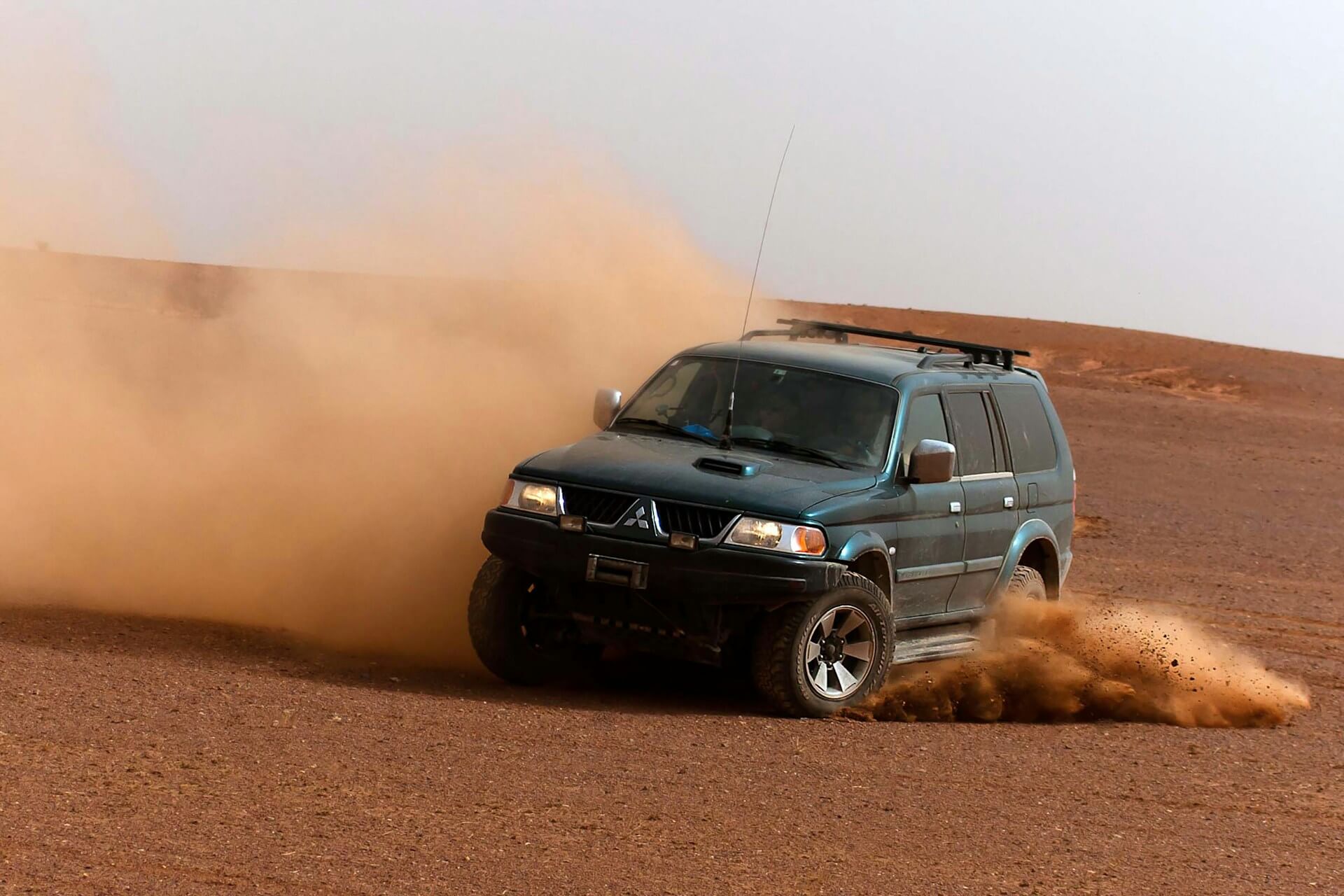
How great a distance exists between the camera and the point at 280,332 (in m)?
14.4

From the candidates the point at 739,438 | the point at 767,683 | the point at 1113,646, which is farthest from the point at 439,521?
the point at 1113,646

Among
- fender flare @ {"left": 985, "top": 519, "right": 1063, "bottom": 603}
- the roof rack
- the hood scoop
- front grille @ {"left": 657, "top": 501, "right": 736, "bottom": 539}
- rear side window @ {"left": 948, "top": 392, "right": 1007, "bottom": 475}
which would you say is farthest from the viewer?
A: the roof rack

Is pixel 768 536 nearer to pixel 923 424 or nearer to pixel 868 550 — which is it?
pixel 868 550

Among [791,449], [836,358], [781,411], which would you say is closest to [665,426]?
[781,411]

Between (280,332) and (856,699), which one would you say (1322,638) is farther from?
(280,332)

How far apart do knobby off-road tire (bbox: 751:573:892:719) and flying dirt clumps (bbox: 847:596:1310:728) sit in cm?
25

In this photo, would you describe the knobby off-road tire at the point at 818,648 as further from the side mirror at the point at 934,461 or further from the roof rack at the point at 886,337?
the roof rack at the point at 886,337

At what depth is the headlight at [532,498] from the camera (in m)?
8.26

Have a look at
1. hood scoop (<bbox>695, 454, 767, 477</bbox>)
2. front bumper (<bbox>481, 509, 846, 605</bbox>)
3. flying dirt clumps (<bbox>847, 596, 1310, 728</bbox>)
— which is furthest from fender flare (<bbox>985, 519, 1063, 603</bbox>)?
hood scoop (<bbox>695, 454, 767, 477</bbox>)

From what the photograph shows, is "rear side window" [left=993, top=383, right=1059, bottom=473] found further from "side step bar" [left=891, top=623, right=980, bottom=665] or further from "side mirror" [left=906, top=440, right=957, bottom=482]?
"side mirror" [left=906, top=440, right=957, bottom=482]

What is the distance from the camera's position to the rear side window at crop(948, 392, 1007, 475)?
952 cm

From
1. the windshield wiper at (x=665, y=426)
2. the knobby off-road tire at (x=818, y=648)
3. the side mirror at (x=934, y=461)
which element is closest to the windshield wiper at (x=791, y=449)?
the windshield wiper at (x=665, y=426)

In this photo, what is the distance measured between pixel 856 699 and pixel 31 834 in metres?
4.38

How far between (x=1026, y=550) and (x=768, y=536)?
110 inches
